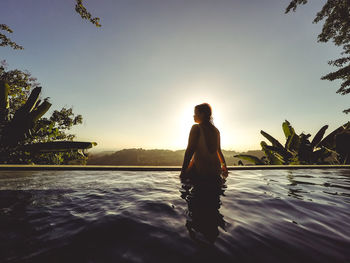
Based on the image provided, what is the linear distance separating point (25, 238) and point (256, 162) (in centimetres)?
889

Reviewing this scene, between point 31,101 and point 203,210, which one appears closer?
point 203,210

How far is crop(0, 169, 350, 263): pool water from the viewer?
3.56 ft

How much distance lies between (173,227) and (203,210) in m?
0.51

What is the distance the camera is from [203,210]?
1859 millimetres

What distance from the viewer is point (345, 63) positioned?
9.59m

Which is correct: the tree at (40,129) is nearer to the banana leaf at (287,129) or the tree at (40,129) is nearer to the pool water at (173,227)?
the pool water at (173,227)

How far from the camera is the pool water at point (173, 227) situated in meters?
1.08

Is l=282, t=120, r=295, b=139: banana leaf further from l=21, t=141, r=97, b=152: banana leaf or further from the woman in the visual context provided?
l=21, t=141, r=97, b=152: banana leaf


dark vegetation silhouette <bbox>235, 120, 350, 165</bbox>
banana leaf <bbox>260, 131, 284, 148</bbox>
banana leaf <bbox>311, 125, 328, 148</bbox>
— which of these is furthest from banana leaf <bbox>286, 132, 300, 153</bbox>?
banana leaf <bbox>311, 125, 328, 148</bbox>

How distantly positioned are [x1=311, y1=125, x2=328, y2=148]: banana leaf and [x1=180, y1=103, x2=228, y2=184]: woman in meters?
8.46

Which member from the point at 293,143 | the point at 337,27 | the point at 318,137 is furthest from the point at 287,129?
the point at 337,27

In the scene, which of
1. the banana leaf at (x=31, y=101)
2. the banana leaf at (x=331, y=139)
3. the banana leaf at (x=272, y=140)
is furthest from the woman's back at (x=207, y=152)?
the banana leaf at (x=331, y=139)

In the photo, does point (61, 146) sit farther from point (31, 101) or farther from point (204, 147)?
point (204, 147)

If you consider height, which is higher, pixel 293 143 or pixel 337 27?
pixel 337 27
